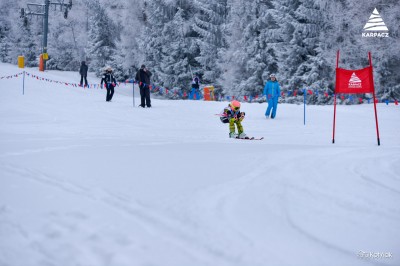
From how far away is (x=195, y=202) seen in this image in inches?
181

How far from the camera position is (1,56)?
66812mm

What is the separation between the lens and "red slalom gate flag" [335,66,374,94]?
9898 mm

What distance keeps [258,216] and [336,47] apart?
23.2 metres

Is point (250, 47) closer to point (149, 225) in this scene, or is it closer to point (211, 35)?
point (211, 35)

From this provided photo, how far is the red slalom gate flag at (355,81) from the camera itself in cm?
990

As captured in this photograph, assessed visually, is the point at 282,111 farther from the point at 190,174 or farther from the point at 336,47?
the point at 190,174
